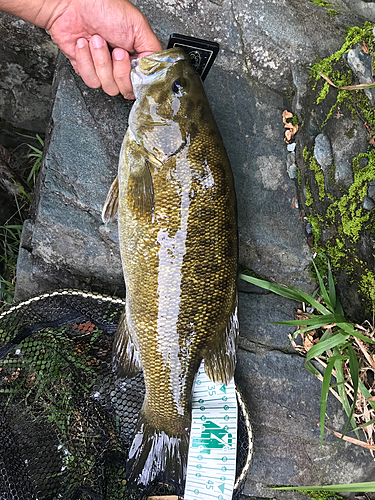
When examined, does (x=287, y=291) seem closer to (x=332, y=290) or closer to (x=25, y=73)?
(x=332, y=290)

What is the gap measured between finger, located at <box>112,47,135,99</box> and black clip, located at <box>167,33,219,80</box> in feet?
1.04

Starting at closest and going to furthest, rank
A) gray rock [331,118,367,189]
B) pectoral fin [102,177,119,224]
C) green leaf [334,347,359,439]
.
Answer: pectoral fin [102,177,119,224], gray rock [331,118,367,189], green leaf [334,347,359,439]

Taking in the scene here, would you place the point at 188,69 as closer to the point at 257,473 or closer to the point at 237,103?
the point at 237,103

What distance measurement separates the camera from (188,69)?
2.39 meters

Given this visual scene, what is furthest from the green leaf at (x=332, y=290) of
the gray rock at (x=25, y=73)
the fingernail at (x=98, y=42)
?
the gray rock at (x=25, y=73)

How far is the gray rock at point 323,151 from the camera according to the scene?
2857mm

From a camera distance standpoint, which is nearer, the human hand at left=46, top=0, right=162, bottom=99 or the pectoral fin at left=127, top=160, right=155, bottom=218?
the pectoral fin at left=127, top=160, right=155, bottom=218

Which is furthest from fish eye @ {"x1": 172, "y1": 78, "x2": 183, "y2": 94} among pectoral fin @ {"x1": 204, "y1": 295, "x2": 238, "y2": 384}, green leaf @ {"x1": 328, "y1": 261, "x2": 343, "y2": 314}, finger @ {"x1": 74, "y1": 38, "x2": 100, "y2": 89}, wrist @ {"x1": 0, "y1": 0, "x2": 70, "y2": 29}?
green leaf @ {"x1": 328, "y1": 261, "x2": 343, "y2": 314}

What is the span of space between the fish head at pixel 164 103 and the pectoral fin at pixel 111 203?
1.19 feet

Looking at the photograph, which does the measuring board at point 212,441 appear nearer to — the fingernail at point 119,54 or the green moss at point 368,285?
the green moss at point 368,285

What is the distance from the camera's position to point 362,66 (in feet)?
8.76

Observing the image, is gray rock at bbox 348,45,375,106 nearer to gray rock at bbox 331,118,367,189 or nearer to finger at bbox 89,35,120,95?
gray rock at bbox 331,118,367,189

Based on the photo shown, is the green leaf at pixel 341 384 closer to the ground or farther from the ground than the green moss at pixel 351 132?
closer to the ground

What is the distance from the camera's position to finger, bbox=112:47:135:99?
252cm
